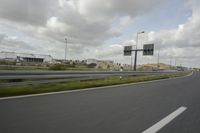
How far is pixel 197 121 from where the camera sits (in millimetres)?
5301

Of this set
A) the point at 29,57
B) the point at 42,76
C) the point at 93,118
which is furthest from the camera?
the point at 29,57

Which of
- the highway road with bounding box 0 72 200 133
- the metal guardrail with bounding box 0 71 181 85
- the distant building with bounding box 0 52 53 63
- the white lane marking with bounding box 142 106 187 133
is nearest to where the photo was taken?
the highway road with bounding box 0 72 200 133

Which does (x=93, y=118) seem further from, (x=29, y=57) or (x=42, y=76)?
(x=29, y=57)

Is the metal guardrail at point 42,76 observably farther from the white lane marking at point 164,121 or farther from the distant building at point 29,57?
the distant building at point 29,57

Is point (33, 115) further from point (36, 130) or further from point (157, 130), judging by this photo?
point (157, 130)

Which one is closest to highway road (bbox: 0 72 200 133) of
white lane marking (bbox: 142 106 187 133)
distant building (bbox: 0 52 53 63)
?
white lane marking (bbox: 142 106 187 133)

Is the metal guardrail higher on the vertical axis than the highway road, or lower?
higher

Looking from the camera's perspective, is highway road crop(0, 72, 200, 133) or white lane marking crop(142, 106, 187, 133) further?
white lane marking crop(142, 106, 187, 133)

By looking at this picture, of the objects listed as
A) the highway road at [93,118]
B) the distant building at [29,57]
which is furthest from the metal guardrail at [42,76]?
the distant building at [29,57]

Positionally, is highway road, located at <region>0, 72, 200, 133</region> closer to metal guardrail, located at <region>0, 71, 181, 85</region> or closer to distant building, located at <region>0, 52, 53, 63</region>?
metal guardrail, located at <region>0, 71, 181, 85</region>

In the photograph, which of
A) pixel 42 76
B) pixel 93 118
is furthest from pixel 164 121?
pixel 42 76

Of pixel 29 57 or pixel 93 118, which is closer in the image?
pixel 93 118

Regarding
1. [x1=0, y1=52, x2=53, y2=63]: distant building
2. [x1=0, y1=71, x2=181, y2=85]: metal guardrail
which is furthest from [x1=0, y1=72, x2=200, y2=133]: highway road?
[x1=0, y1=52, x2=53, y2=63]: distant building

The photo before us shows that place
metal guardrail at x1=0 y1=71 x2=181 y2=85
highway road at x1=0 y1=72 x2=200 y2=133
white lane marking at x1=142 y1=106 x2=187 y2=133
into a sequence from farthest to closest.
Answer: metal guardrail at x1=0 y1=71 x2=181 y2=85
white lane marking at x1=142 y1=106 x2=187 y2=133
highway road at x1=0 y1=72 x2=200 y2=133
